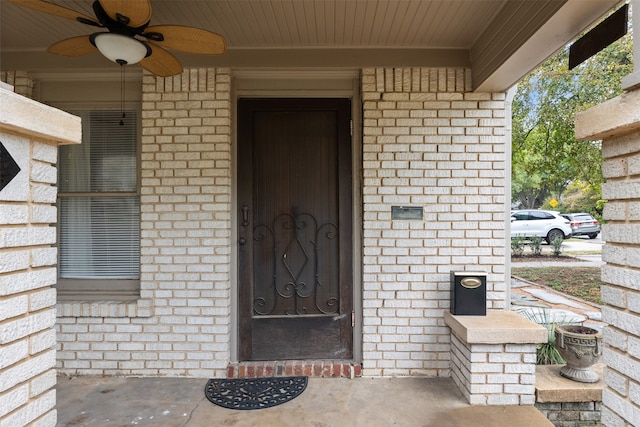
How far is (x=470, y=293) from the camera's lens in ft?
9.00

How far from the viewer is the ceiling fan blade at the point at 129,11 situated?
5.62 feet

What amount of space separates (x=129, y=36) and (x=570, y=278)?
28.7 ft

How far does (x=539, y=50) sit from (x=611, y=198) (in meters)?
1.37

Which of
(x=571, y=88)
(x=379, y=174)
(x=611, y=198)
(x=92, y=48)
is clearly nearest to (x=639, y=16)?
(x=611, y=198)

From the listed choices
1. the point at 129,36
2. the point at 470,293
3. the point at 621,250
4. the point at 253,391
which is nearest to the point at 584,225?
the point at 470,293

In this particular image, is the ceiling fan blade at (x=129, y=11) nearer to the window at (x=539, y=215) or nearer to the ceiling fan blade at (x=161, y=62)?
the ceiling fan blade at (x=161, y=62)

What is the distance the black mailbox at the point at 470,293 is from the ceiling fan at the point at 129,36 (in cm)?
223

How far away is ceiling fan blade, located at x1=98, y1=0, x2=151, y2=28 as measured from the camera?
1.71 metres

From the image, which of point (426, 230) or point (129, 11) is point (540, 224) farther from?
point (129, 11)

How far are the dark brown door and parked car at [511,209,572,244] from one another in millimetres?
11600

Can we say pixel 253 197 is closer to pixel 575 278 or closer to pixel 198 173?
pixel 198 173

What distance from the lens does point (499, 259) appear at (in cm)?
291

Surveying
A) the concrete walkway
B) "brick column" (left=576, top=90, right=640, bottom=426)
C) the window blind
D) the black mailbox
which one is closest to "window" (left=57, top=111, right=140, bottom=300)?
the window blind

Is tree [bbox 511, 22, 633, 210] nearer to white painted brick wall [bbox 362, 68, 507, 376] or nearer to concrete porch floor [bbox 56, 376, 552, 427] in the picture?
white painted brick wall [bbox 362, 68, 507, 376]
